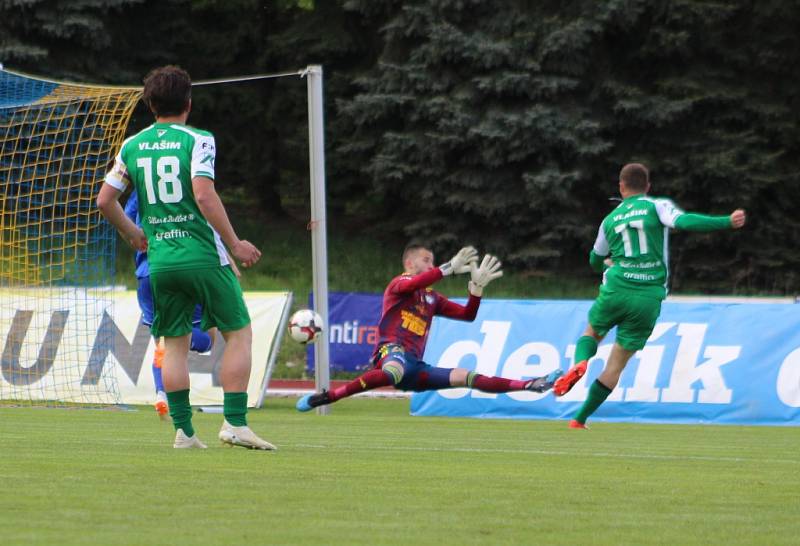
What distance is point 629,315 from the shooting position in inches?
455

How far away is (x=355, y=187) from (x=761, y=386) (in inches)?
777

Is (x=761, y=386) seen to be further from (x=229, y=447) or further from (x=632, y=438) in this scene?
(x=229, y=447)

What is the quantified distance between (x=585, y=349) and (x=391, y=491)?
5.91 metres

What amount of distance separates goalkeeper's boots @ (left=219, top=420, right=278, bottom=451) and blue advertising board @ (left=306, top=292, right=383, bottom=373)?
13.4 m

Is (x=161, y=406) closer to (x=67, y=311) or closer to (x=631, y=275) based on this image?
(x=631, y=275)

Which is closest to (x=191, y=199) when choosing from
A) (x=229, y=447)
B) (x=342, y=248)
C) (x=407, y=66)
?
(x=229, y=447)

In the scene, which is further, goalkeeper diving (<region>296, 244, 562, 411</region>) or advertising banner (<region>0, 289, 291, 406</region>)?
advertising banner (<region>0, 289, 291, 406</region>)

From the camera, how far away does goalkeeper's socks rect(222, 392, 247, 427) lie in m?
7.98

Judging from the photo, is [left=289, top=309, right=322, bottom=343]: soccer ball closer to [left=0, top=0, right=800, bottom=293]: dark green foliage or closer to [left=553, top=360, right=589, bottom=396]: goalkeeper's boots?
[left=553, top=360, right=589, bottom=396]: goalkeeper's boots

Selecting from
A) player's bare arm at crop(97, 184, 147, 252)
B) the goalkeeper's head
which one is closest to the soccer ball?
the goalkeeper's head

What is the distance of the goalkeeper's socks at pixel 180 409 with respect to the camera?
8086mm

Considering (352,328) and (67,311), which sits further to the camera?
Answer: (352,328)

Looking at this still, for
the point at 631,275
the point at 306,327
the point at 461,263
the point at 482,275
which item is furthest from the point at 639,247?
the point at 306,327

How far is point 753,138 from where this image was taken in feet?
93.1
